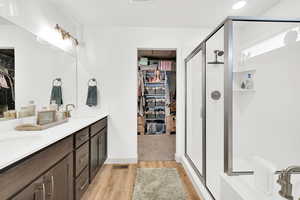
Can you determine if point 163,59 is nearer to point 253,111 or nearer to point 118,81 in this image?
point 118,81

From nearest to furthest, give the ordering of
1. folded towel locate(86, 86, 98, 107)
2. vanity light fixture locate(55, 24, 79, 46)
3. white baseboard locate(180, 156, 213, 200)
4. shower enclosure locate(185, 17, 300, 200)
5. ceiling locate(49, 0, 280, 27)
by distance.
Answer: shower enclosure locate(185, 17, 300, 200) → white baseboard locate(180, 156, 213, 200) → ceiling locate(49, 0, 280, 27) → vanity light fixture locate(55, 24, 79, 46) → folded towel locate(86, 86, 98, 107)

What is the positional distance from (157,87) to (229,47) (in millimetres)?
3970

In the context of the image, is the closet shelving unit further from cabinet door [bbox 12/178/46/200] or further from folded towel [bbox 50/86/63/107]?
cabinet door [bbox 12/178/46/200]

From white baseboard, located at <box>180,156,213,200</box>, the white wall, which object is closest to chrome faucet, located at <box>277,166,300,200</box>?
white baseboard, located at <box>180,156,213,200</box>

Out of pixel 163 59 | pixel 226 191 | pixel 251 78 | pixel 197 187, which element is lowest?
pixel 197 187

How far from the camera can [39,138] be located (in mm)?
1287

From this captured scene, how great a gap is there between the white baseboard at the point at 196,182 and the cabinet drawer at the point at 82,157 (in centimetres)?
136

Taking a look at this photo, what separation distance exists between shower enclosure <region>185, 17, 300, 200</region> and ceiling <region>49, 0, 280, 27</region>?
56 cm

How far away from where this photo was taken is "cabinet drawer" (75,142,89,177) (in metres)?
1.73

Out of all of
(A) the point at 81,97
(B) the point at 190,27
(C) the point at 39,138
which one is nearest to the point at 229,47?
(C) the point at 39,138

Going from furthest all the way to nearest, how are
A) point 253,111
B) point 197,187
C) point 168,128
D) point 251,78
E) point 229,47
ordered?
1. point 168,128
2. point 251,78
3. point 253,111
4. point 197,187
5. point 229,47

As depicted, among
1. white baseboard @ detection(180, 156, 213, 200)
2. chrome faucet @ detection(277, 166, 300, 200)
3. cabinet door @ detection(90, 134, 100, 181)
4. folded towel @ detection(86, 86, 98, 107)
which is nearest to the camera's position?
chrome faucet @ detection(277, 166, 300, 200)

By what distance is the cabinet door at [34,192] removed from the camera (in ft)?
3.18

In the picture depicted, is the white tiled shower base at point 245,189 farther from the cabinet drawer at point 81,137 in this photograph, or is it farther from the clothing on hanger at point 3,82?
the clothing on hanger at point 3,82
